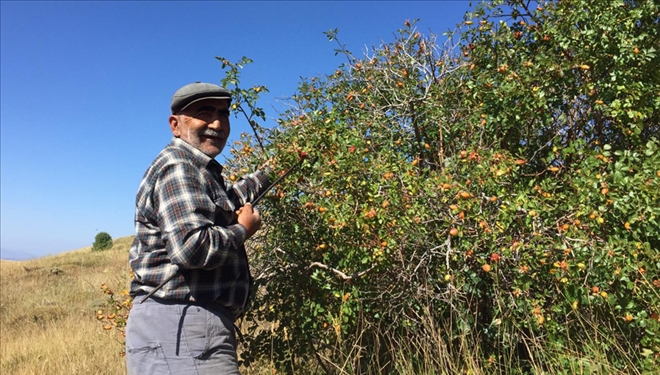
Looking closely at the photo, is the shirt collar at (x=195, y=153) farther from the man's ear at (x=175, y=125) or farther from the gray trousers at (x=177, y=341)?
the gray trousers at (x=177, y=341)

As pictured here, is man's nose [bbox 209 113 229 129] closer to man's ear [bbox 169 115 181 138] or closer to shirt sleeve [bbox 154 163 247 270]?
man's ear [bbox 169 115 181 138]

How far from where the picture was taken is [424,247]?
3.18 metres

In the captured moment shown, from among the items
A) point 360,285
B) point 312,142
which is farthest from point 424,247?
point 312,142

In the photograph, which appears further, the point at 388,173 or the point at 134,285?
the point at 388,173

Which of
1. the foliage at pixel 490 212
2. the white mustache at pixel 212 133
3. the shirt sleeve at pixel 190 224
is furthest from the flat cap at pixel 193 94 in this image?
the foliage at pixel 490 212

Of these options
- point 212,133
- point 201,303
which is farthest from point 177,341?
point 212,133

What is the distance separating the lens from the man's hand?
7.04ft

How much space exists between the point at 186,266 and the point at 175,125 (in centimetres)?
77

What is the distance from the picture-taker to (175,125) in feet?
7.68

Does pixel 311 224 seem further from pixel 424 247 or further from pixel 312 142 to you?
pixel 424 247

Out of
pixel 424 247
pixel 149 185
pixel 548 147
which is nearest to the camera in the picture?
pixel 149 185

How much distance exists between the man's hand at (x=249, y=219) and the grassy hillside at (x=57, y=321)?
10.9 feet

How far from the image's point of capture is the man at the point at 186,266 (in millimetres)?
1942

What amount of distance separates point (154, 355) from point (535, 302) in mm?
2126
